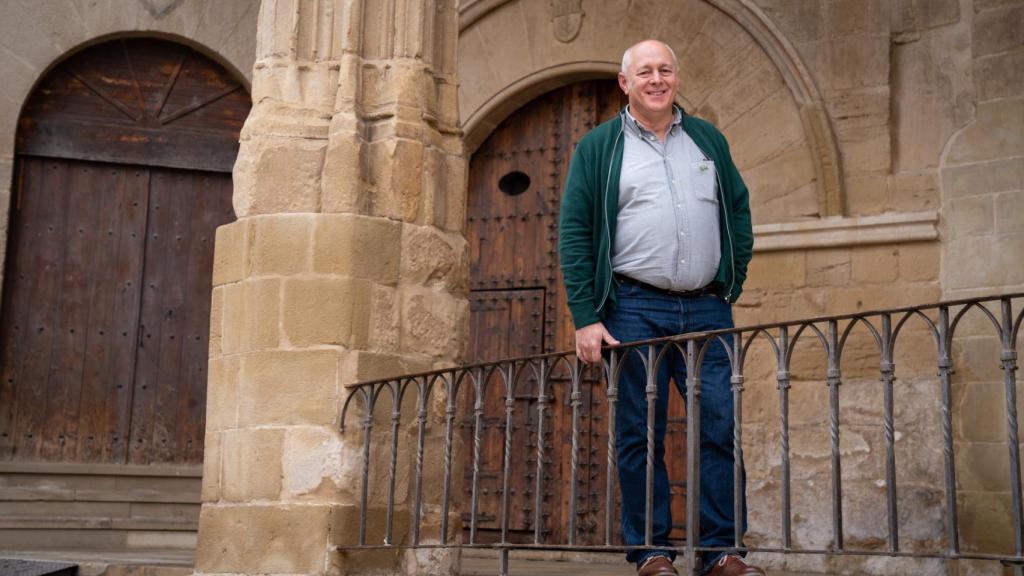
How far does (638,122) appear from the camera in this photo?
4551 mm

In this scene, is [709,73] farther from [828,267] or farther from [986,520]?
[986,520]

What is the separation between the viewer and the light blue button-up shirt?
4438 millimetres

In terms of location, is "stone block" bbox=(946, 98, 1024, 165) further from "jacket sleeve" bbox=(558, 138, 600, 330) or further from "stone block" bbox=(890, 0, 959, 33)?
"jacket sleeve" bbox=(558, 138, 600, 330)

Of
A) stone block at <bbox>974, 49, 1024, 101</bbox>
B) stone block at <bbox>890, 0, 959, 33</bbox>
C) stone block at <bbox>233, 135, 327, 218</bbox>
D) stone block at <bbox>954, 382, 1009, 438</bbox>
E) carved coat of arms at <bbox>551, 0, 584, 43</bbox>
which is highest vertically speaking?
carved coat of arms at <bbox>551, 0, 584, 43</bbox>

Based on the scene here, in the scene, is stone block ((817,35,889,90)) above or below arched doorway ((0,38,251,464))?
above

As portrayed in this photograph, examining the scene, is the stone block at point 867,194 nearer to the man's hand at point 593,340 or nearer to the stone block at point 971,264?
the stone block at point 971,264

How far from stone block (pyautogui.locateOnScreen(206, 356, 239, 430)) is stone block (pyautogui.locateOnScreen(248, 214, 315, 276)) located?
396 mm

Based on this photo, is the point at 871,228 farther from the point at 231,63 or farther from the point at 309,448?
the point at 231,63

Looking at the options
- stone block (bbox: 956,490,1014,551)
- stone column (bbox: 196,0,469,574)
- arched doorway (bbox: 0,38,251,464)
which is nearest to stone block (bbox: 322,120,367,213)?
stone column (bbox: 196,0,469,574)

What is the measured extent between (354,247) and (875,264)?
10.1ft

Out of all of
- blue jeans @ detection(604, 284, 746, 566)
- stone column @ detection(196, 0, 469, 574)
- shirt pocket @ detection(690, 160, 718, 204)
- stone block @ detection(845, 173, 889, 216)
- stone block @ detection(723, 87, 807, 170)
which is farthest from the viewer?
stone block @ detection(723, 87, 807, 170)

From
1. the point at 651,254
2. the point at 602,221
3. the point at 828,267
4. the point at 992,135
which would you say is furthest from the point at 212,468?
the point at 992,135

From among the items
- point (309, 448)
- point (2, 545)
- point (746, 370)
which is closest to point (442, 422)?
point (309, 448)

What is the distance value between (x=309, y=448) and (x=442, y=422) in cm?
59
